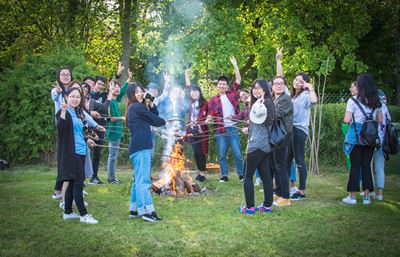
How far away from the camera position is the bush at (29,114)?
12508mm

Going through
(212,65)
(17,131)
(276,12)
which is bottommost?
(17,131)

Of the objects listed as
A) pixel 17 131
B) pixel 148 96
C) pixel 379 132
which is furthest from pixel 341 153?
pixel 17 131

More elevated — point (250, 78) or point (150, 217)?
point (250, 78)

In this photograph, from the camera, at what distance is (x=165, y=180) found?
8820mm

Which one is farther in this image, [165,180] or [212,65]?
[212,65]

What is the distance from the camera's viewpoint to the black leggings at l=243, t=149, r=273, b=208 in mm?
6797

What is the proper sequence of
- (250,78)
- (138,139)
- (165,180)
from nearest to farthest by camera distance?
(138,139) < (165,180) < (250,78)

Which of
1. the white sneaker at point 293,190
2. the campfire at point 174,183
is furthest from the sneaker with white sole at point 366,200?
the campfire at point 174,183

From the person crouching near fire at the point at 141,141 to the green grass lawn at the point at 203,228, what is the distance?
26cm

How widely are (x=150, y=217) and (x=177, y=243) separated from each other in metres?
1.17

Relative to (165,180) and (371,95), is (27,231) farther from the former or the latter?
(371,95)

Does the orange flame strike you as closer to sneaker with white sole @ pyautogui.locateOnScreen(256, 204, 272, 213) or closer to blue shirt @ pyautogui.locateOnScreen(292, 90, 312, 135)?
sneaker with white sole @ pyautogui.locateOnScreen(256, 204, 272, 213)

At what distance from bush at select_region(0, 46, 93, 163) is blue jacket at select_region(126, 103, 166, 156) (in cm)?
678

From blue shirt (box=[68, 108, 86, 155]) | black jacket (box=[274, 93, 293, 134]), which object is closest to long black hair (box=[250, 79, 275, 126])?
black jacket (box=[274, 93, 293, 134])
